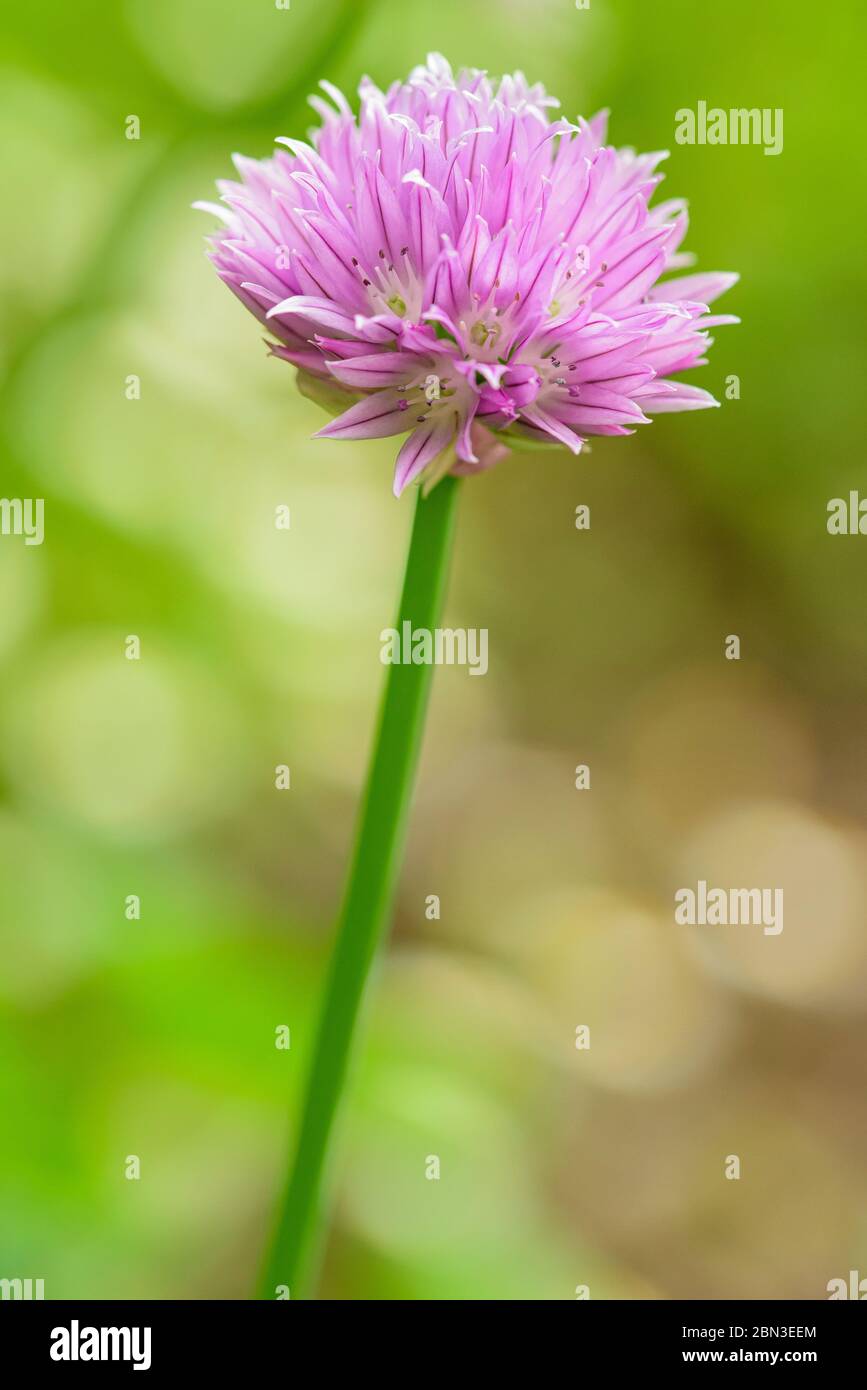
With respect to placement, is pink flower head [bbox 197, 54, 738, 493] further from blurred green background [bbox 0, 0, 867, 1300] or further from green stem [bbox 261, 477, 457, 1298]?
blurred green background [bbox 0, 0, 867, 1300]

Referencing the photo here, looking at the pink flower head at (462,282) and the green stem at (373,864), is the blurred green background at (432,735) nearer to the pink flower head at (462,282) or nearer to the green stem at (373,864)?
the green stem at (373,864)

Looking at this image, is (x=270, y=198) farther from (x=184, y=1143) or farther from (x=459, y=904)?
(x=459, y=904)

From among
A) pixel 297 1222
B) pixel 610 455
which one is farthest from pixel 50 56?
pixel 297 1222

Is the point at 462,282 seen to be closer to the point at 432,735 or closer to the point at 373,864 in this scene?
the point at 373,864

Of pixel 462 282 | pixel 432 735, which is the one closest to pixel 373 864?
pixel 462 282

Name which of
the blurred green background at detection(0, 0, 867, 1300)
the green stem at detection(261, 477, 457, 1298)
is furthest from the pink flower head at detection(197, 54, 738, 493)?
the blurred green background at detection(0, 0, 867, 1300)

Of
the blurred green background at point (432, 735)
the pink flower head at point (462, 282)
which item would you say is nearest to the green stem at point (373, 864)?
the pink flower head at point (462, 282)
